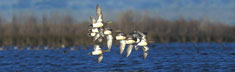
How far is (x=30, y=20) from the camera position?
47.4 metres

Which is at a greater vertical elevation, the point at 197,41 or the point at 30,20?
the point at 30,20

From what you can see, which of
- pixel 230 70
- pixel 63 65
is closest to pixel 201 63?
pixel 230 70

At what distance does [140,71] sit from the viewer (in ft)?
49.0

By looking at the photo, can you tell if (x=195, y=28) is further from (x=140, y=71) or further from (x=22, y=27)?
(x=140, y=71)

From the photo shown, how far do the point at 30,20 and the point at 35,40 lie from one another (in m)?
13.8

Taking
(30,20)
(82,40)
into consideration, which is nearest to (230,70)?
(82,40)

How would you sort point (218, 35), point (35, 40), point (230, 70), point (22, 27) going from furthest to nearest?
point (22, 27) → point (218, 35) → point (35, 40) → point (230, 70)

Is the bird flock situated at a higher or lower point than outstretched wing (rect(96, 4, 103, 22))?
lower

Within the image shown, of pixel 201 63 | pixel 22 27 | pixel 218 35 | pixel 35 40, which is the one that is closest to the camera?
pixel 201 63

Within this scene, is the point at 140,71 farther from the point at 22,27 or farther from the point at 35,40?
the point at 22,27

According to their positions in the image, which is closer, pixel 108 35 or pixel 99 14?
pixel 99 14

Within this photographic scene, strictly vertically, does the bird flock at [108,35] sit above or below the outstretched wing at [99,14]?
below

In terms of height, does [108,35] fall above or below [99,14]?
below

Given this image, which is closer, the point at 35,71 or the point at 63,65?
the point at 35,71
